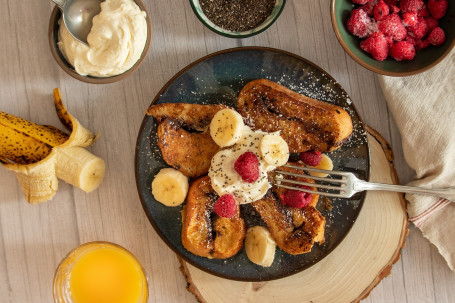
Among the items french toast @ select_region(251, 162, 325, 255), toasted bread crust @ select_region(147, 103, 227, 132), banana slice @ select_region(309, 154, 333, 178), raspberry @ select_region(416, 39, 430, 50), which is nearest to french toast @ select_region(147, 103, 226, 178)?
toasted bread crust @ select_region(147, 103, 227, 132)

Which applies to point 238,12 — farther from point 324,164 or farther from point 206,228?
point 206,228

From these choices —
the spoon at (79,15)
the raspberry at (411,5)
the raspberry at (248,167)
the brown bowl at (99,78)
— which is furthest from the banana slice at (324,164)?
the spoon at (79,15)

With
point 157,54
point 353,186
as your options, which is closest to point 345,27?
point 353,186

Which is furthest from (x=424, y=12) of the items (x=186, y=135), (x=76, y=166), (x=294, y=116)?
(x=76, y=166)

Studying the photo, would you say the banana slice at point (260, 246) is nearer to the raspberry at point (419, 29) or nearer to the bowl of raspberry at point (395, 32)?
the bowl of raspberry at point (395, 32)

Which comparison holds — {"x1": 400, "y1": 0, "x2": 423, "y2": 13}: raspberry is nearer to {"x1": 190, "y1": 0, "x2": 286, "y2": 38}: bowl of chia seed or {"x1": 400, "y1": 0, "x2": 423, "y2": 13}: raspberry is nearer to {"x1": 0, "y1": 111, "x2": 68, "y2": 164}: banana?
{"x1": 190, "y1": 0, "x2": 286, "y2": 38}: bowl of chia seed
